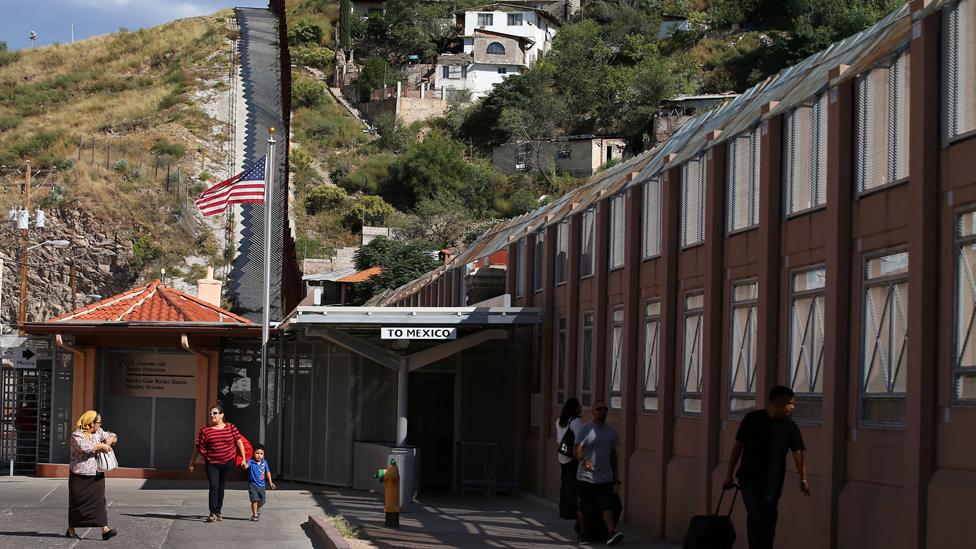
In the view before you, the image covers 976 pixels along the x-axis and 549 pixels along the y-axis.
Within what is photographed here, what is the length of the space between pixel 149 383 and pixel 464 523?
9.95 metres

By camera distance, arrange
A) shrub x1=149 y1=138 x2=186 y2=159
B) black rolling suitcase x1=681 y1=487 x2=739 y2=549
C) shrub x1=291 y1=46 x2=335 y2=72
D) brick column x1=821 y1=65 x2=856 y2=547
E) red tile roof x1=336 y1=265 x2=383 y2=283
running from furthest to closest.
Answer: shrub x1=291 y1=46 x2=335 y2=72 → shrub x1=149 y1=138 x2=186 y2=159 → red tile roof x1=336 y1=265 x2=383 y2=283 → brick column x1=821 y1=65 x2=856 y2=547 → black rolling suitcase x1=681 y1=487 x2=739 y2=549

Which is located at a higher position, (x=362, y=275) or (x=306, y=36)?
(x=306, y=36)

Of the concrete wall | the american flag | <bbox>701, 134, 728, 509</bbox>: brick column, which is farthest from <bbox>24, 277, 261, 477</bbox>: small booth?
the concrete wall

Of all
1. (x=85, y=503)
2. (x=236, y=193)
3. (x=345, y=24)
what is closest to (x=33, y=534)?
(x=85, y=503)

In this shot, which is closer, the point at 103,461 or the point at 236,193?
the point at 103,461

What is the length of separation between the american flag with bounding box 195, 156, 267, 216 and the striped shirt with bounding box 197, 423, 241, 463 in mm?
11085

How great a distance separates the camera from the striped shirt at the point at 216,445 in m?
18.0

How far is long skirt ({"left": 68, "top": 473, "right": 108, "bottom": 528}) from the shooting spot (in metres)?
16.0

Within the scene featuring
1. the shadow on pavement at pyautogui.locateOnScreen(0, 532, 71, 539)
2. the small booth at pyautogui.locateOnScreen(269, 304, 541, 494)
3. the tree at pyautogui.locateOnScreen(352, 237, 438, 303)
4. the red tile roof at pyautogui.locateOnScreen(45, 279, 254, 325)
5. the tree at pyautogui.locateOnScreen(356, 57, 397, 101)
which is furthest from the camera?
the tree at pyautogui.locateOnScreen(356, 57, 397, 101)

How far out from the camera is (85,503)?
16000 millimetres

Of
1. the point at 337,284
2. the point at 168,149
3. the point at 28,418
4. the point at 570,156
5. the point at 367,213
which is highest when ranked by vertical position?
the point at 570,156

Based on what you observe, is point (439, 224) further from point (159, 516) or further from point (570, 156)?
point (159, 516)

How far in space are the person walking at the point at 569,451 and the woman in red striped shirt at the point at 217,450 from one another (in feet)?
13.0

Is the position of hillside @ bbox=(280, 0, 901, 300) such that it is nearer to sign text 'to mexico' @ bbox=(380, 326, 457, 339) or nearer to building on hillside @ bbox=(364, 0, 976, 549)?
sign text 'to mexico' @ bbox=(380, 326, 457, 339)
